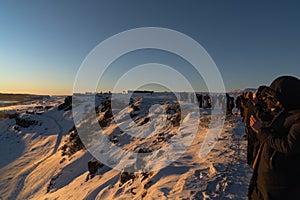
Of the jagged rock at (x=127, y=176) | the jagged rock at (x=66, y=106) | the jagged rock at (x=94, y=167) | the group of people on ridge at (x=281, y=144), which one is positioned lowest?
the jagged rock at (x=94, y=167)

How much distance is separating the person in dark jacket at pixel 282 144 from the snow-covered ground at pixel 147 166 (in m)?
3.92

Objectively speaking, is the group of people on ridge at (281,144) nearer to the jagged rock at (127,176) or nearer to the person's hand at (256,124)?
the person's hand at (256,124)

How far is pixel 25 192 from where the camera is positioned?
1734cm

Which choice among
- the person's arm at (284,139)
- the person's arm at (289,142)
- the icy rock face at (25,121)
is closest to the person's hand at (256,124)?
the person's arm at (284,139)

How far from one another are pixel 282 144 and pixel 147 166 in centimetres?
812

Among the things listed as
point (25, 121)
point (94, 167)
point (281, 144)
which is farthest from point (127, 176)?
point (25, 121)

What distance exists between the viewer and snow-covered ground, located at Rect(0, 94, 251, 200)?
7617 millimetres

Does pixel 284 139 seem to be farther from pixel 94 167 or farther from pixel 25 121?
pixel 25 121

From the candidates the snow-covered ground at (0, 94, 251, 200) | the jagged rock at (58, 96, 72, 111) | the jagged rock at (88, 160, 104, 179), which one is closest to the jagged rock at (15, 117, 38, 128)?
the jagged rock at (58, 96, 72, 111)

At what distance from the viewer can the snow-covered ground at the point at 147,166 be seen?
762cm

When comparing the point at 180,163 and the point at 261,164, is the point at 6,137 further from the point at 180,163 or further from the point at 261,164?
the point at 261,164

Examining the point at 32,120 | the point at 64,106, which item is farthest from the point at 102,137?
the point at 64,106

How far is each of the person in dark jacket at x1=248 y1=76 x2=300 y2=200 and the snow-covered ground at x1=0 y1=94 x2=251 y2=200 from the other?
3.92 metres

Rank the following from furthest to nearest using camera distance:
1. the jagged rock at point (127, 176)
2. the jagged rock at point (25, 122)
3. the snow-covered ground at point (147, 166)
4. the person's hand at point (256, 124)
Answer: the jagged rock at point (25, 122), the jagged rock at point (127, 176), the snow-covered ground at point (147, 166), the person's hand at point (256, 124)
